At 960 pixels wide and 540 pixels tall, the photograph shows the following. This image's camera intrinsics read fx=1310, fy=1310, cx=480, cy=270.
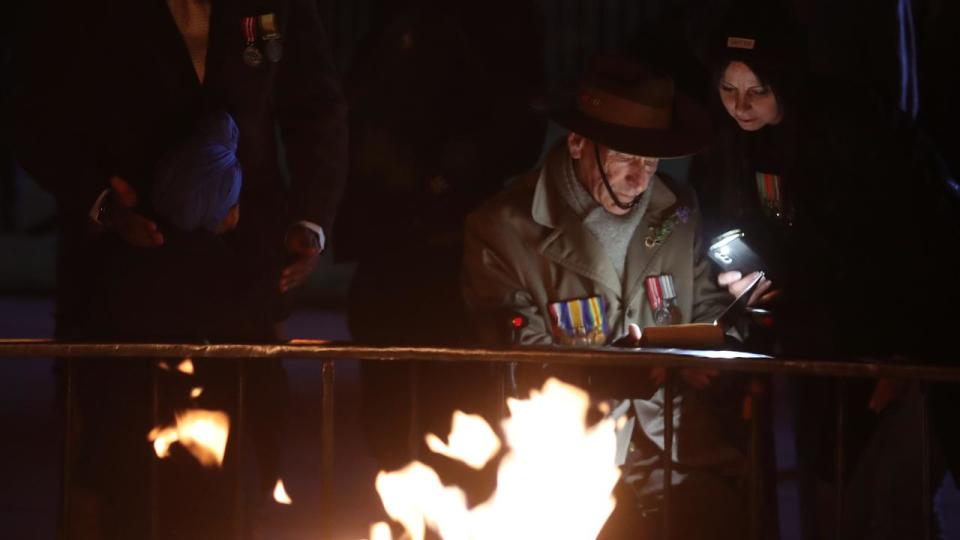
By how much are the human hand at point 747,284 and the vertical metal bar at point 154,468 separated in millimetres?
1929

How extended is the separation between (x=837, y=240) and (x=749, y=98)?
588 millimetres

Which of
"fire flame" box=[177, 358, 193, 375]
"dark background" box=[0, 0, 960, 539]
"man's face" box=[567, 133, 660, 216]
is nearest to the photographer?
"fire flame" box=[177, 358, 193, 375]

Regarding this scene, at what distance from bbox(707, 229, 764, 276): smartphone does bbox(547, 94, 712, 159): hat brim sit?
34cm

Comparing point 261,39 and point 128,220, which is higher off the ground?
point 261,39

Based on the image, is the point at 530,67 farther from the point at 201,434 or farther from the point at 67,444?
the point at 67,444

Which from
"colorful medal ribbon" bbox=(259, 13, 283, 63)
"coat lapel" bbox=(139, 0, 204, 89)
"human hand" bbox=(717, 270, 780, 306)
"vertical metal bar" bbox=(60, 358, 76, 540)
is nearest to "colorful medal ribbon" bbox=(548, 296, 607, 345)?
"human hand" bbox=(717, 270, 780, 306)

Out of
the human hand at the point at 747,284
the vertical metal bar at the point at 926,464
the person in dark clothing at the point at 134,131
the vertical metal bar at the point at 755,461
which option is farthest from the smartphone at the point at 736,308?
the person in dark clothing at the point at 134,131

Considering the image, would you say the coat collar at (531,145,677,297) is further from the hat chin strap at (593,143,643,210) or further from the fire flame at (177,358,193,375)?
the fire flame at (177,358,193,375)

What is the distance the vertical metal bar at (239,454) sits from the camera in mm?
3639

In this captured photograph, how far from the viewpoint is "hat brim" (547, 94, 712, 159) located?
4281 millimetres

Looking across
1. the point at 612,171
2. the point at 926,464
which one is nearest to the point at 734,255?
the point at 612,171

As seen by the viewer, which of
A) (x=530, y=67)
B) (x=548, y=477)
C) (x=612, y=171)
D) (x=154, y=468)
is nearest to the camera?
(x=154, y=468)

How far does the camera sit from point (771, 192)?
4.70m

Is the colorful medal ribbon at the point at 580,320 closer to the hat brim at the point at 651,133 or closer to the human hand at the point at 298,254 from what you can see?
the hat brim at the point at 651,133
